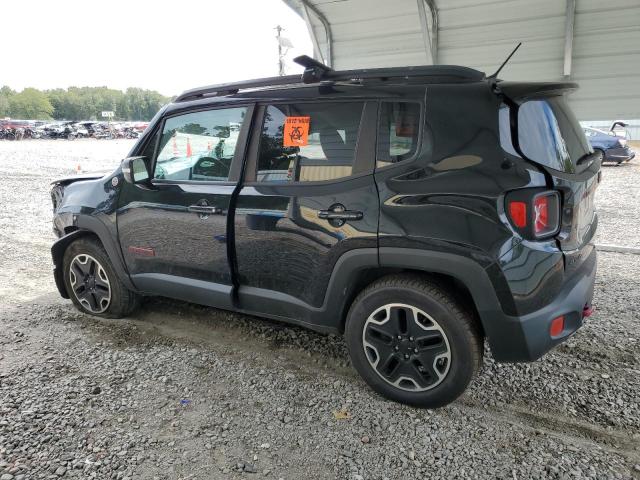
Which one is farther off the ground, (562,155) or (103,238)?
(562,155)

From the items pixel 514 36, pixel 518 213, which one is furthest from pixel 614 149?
pixel 518 213

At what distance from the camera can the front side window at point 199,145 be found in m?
3.26

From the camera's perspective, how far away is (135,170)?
11.6 ft

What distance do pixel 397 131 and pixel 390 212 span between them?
477 millimetres

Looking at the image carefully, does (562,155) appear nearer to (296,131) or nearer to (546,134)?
(546,134)

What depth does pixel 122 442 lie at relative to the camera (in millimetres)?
2510

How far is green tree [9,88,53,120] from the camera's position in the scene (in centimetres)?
11144

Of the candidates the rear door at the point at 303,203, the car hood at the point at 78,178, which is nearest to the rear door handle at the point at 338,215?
the rear door at the point at 303,203

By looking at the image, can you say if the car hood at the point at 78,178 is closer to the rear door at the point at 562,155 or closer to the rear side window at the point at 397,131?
the rear side window at the point at 397,131

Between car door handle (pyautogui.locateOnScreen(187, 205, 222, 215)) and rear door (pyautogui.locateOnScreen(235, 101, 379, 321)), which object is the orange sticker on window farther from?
car door handle (pyautogui.locateOnScreen(187, 205, 222, 215))

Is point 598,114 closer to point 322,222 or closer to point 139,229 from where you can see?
point 322,222

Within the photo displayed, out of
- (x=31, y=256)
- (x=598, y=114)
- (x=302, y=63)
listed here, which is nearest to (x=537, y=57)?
(x=598, y=114)

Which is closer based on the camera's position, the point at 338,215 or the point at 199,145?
the point at 338,215

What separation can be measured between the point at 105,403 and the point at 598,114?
6.77 metres
